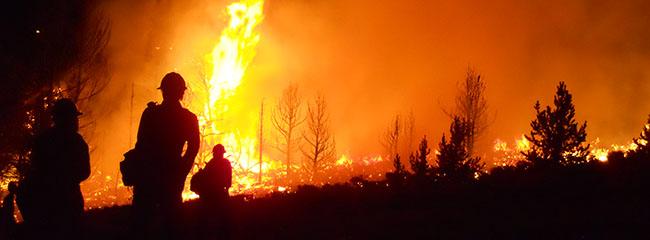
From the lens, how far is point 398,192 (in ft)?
37.0

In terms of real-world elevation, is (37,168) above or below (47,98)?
below

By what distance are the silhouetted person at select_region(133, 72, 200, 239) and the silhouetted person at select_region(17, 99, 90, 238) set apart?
625mm

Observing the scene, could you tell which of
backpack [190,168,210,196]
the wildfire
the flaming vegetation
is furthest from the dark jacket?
the wildfire

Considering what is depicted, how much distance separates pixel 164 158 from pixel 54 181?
1.06 meters

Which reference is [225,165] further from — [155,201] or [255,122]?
[255,122]

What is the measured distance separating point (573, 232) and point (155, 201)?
19.4 feet

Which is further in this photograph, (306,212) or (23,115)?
(23,115)

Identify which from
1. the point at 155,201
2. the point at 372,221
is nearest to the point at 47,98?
the point at 372,221

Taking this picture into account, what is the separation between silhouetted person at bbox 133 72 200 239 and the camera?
508cm

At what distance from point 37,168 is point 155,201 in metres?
1.18

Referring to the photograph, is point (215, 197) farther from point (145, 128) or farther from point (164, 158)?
point (145, 128)

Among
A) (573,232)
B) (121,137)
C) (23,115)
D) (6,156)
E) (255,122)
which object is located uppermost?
(255,122)

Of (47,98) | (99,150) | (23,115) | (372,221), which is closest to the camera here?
(372,221)

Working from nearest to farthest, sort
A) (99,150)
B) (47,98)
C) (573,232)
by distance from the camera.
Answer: (573,232)
(47,98)
(99,150)
